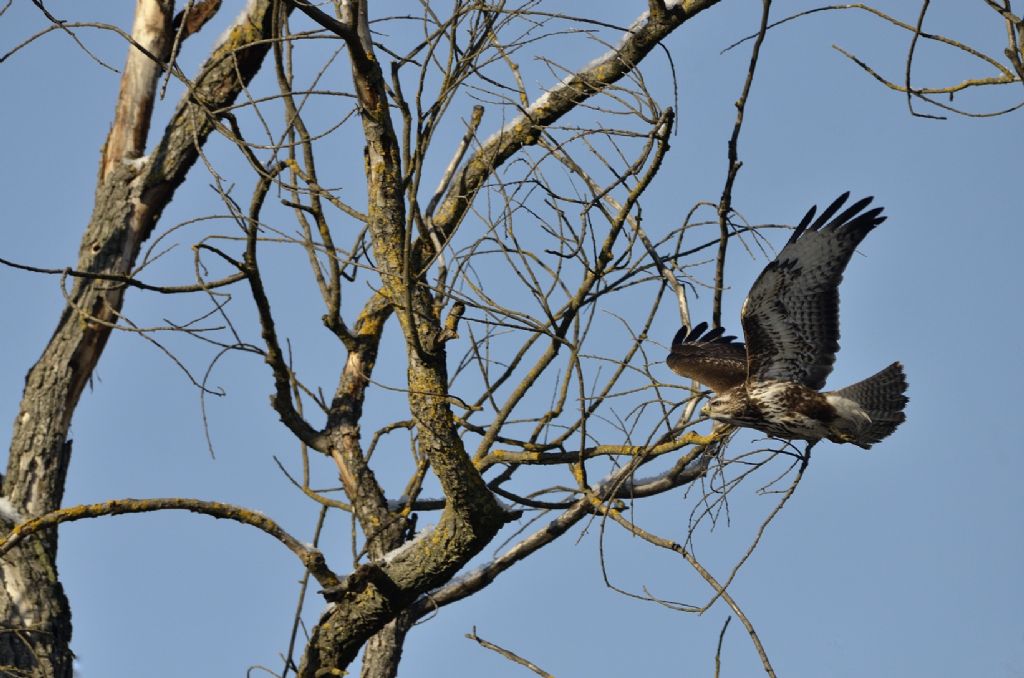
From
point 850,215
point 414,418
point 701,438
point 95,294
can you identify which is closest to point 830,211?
point 850,215

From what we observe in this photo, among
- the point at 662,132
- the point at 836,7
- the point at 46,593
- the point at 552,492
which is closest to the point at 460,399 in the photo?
the point at 552,492

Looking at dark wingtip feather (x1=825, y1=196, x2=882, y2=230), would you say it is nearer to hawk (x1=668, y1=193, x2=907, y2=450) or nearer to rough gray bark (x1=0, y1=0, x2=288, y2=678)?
hawk (x1=668, y1=193, x2=907, y2=450)

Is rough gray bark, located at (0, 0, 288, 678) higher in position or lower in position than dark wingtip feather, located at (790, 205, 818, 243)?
higher

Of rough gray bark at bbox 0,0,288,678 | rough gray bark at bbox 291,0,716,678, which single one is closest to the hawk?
rough gray bark at bbox 291,0,716,678

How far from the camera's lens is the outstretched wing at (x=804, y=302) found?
502 cm

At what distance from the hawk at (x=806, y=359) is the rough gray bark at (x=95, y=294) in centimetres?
271

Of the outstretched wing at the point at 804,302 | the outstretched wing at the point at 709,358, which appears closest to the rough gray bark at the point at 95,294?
the outstretched wing at the point at 709,358

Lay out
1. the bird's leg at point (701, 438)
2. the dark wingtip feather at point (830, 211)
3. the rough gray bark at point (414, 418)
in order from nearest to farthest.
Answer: the rough gray bark at point (414, 418) → the bird's leg at point (701, 438) → the dark wingtip feather at point (830, 211)

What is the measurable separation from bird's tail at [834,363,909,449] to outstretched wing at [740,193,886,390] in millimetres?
208

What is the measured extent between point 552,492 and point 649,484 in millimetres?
513

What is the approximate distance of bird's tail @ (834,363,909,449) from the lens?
529 cm

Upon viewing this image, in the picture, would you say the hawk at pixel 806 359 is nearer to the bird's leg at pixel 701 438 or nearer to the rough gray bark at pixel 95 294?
the bird's leg at pixel 701 438

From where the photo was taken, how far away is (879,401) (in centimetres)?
534

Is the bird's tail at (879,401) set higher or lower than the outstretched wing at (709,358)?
lower
